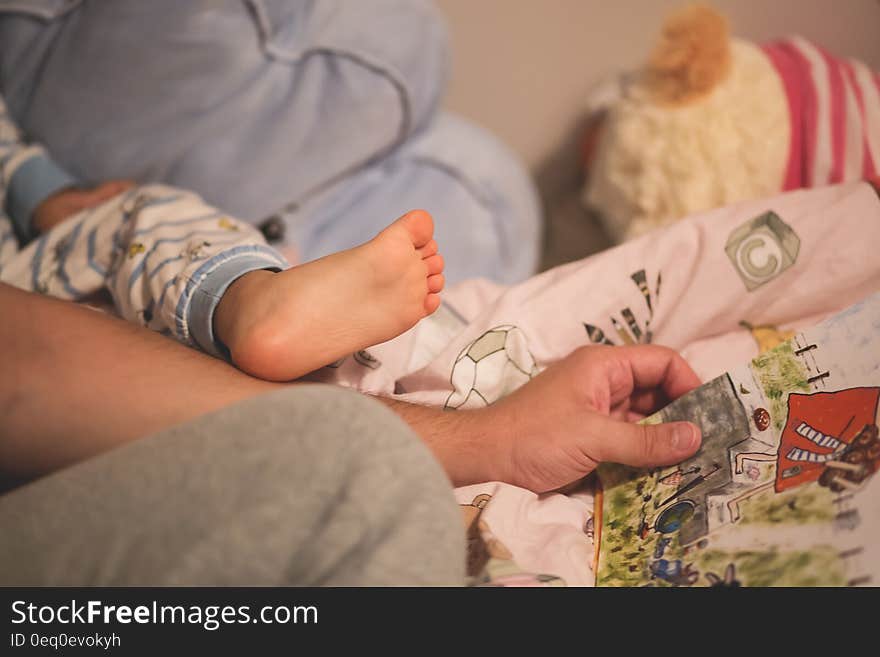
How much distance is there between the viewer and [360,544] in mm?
427

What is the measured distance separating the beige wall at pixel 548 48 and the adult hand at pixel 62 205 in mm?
662

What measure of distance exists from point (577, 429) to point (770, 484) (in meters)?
0.15

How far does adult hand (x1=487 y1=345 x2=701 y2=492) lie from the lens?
59 cm

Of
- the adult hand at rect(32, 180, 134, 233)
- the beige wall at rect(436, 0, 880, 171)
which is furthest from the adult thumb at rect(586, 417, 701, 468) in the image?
the beige wall at rect(436, 0, 880, 171)

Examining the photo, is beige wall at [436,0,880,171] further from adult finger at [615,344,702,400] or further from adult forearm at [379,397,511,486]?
adult forearm at [379,397,511,486]

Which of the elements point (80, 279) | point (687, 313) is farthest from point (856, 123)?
point (80, 279)

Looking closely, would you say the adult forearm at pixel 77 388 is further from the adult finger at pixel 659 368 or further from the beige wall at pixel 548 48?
the beige wall at pixel 548 48

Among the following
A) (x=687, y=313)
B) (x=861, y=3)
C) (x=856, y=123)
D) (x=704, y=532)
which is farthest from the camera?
(x=861, y=3)

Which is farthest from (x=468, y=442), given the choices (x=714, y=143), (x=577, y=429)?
(x=714, y=143)

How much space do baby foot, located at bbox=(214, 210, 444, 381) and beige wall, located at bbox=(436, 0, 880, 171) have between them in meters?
0.76

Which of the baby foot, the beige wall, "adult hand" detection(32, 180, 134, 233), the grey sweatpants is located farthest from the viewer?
the beige wall

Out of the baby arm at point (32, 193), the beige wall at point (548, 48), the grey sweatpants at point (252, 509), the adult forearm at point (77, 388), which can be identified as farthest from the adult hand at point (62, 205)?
the beige wall at point (548, 48)

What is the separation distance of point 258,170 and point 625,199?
538 mm

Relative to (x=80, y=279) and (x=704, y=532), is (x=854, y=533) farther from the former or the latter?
(x=80, y=279)
